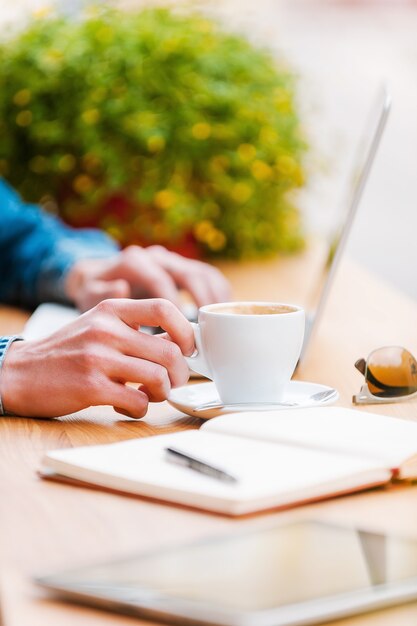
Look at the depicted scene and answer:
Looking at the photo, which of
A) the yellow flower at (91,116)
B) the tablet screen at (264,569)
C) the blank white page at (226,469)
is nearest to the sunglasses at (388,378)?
the blank white page at (226,469)

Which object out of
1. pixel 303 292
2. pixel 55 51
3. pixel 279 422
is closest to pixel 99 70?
pixel 55 51

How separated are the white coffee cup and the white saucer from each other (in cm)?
2

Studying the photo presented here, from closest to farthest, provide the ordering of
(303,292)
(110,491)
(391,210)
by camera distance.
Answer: (110,491) < (303,292) < (391,210)

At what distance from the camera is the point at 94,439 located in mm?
841

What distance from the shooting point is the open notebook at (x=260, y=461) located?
638 mm

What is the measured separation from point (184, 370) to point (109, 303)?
0.30ft

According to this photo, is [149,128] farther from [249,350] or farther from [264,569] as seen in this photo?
[264,569]

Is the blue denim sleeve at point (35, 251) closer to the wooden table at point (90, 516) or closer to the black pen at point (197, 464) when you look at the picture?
the wooden table at point (90, 516)

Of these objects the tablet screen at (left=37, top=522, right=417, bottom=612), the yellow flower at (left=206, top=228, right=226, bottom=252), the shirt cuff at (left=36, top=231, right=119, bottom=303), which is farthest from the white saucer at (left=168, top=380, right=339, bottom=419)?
the yellow flower at (left=206, top=228, right=226, bottom=252)

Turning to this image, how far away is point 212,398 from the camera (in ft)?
3.10

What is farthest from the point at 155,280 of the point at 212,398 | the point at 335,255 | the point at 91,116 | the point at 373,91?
the point at 373,91

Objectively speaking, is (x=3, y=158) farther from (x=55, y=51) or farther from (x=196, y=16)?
(x=196, y=16)

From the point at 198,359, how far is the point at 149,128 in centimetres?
113

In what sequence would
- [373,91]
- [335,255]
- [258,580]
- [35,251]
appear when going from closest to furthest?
[258,580] < [335,255] < [35,251] < [373,91]
